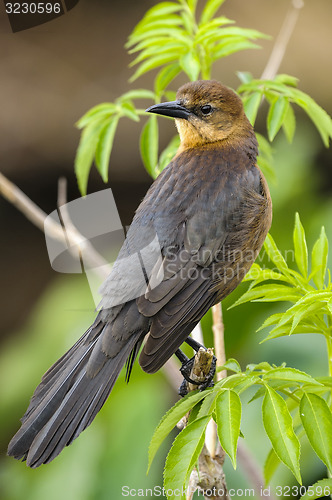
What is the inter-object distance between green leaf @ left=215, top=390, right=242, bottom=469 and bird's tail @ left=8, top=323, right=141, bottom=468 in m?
0.60

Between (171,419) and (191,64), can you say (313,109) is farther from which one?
(171,419)

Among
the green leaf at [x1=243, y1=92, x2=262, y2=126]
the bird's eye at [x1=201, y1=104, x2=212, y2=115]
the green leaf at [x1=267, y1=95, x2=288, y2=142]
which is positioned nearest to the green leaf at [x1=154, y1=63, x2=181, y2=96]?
the bird's eye at [x1=201, y1=104, x2=212, y2=115]

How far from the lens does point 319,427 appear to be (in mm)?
1768

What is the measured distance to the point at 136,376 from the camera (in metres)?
3.83

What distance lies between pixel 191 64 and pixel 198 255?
0.72 metres

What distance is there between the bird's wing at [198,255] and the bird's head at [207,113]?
0.54ft

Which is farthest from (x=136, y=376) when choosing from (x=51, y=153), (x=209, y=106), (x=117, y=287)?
(x=51, y=153)

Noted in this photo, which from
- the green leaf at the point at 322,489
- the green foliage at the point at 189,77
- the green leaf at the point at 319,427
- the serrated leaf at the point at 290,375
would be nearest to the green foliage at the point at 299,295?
the serrated leaf at the point at 290,375

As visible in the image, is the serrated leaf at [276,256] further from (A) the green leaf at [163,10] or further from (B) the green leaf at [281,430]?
(A) the green leaf at [163,10]

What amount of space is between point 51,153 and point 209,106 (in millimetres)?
3452

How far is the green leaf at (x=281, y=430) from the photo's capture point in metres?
1.72

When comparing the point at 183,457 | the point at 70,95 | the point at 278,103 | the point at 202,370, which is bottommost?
the point at 202,370

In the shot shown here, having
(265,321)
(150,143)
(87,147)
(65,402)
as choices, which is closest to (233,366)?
(265,321)

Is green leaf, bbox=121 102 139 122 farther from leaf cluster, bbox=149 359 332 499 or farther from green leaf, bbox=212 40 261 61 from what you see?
leaf cluster, bbox=149 359 332 499
